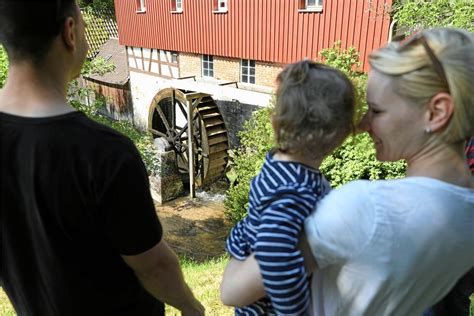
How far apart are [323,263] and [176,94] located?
1189 centimetres

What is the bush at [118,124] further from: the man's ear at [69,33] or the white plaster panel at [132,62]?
the white plaster panel at [132,62]

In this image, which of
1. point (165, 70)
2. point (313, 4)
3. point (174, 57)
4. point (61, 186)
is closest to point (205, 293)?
point (61, 186)

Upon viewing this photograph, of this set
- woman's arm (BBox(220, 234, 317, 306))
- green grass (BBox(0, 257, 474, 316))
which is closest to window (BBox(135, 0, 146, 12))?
green grass (BBox(0, 257, 474, 316))

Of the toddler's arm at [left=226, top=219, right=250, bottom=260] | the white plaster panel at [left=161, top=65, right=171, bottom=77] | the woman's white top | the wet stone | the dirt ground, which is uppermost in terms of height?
the woman's white top

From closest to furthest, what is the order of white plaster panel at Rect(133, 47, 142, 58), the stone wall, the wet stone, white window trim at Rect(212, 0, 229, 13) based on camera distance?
1. white window trim at Rect(212, 0, 229, 13)
2. the stone wall
3. the wet stone
4. white plaster panel at Rect(133, 47, 142, 58)

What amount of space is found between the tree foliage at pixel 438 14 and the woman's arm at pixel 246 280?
4587 millimetres

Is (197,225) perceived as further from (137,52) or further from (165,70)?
(137,52)

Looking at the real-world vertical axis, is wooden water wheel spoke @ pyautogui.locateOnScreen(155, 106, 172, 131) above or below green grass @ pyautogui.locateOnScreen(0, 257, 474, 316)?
below

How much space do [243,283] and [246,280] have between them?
16mm

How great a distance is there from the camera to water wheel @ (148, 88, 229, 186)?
1180 centimetres

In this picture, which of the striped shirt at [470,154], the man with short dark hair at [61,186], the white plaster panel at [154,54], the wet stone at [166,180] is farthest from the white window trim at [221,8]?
the man with short dark hair at [61,186]

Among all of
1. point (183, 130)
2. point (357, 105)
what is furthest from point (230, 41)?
point (357, 105)

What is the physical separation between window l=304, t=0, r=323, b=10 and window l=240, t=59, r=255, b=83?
8.10 ft

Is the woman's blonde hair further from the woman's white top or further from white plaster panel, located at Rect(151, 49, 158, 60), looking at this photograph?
white plaster panel, located at Rect(151, 49, 158, 60)
